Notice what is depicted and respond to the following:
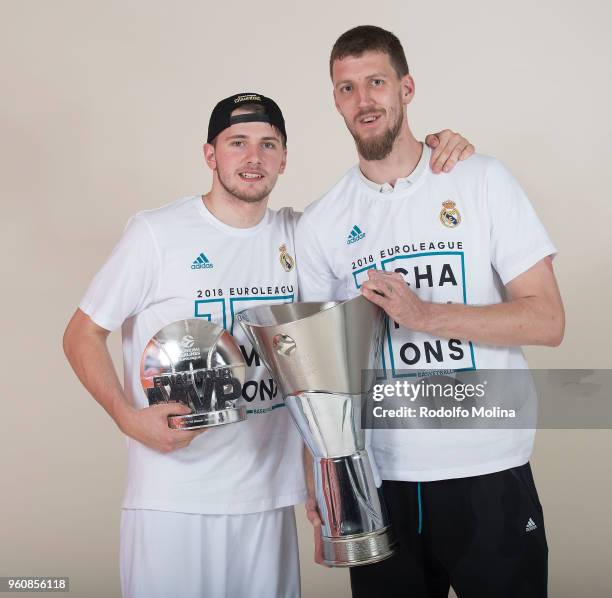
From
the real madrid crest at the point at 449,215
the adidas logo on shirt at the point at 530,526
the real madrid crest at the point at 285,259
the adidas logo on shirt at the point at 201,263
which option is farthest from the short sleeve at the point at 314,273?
the adidas logo on shirt at the point at 530,526

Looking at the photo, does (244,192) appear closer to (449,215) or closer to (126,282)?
(126,282)

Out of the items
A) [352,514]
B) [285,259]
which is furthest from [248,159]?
[352,514]

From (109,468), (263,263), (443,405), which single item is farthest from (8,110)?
(443,405)

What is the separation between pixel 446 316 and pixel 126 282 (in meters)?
0.96

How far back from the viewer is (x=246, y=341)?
2.73 m

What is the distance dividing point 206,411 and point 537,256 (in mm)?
990

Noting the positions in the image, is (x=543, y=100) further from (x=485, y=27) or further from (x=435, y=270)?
(x=435, y=270)

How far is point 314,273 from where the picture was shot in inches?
110

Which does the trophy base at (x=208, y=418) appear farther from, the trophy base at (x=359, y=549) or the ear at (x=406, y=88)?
the ear at (x=406, y=88)

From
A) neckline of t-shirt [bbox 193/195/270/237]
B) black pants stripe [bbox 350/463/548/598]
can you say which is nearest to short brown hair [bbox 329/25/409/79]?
neckline of t-shirt [bbox 193/195/270/237]

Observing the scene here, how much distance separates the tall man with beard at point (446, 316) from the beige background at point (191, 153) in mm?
1986

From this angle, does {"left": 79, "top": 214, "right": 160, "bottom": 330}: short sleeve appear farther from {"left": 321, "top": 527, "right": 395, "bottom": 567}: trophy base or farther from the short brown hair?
{"left": 321, "top": 527, "right": 395, "bottom": 567}: trophy base

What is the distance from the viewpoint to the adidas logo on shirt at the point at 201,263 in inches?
108

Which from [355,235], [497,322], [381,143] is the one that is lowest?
[497,322]
